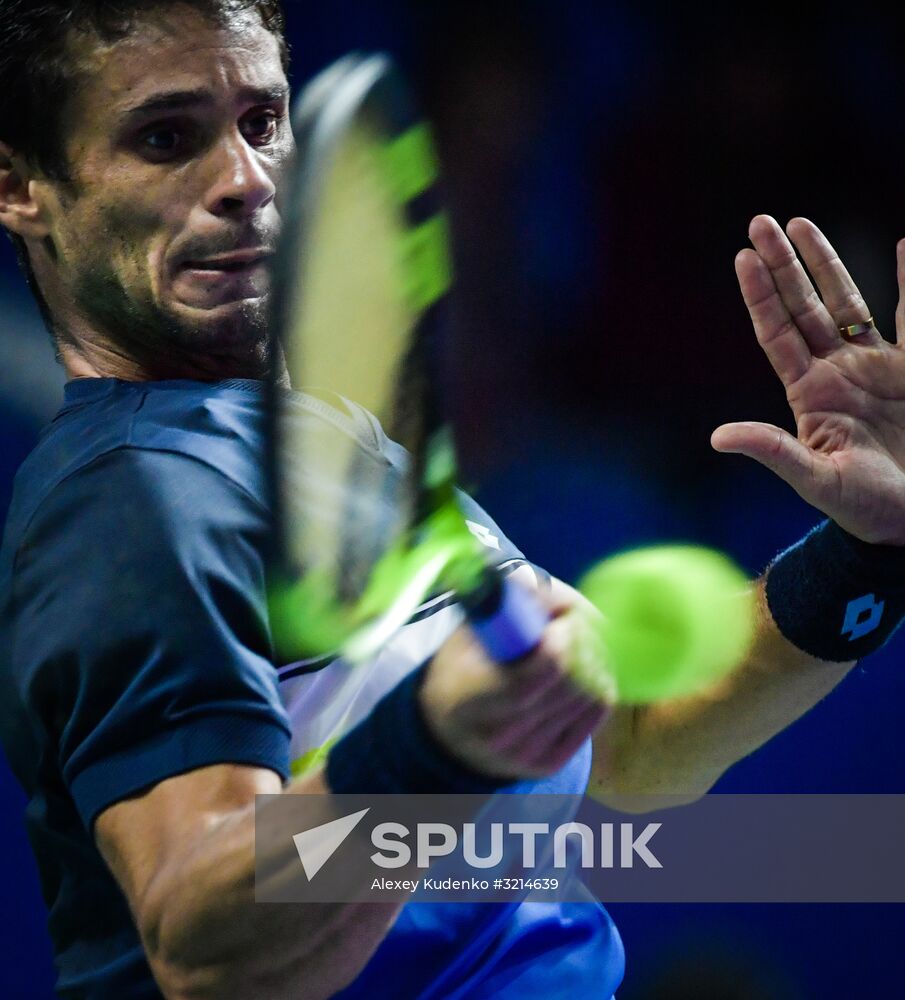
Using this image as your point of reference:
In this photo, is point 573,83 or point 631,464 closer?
point 631,464

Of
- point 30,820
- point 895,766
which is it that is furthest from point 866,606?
point 895,766

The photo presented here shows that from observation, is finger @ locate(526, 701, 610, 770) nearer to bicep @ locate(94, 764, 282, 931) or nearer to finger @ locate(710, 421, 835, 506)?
bicep @ locate(94, 764, 282, 931)

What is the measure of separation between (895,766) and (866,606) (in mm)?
771

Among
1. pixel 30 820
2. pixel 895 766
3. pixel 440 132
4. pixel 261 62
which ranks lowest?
pixel 895 766

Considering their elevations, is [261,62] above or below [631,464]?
above

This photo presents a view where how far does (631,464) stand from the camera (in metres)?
1.78

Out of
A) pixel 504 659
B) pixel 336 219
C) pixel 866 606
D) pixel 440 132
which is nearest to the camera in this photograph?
pixel 504 659

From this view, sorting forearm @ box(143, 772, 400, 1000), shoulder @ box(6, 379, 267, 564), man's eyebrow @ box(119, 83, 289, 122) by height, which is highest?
man's eyebrow @ box(119, 83, 289, 122)

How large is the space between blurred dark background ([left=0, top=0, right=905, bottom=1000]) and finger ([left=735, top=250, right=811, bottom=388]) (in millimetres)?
640

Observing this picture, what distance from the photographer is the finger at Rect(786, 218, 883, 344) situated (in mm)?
1074

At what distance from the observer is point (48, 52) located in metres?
0.94

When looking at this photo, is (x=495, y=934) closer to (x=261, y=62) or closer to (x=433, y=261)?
(x=433, y=261)

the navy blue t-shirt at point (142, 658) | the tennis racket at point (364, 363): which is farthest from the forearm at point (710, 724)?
the tennis racket at point (364, 363)

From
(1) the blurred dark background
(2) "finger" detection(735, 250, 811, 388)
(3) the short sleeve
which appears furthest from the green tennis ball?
(3) the short sleeve
